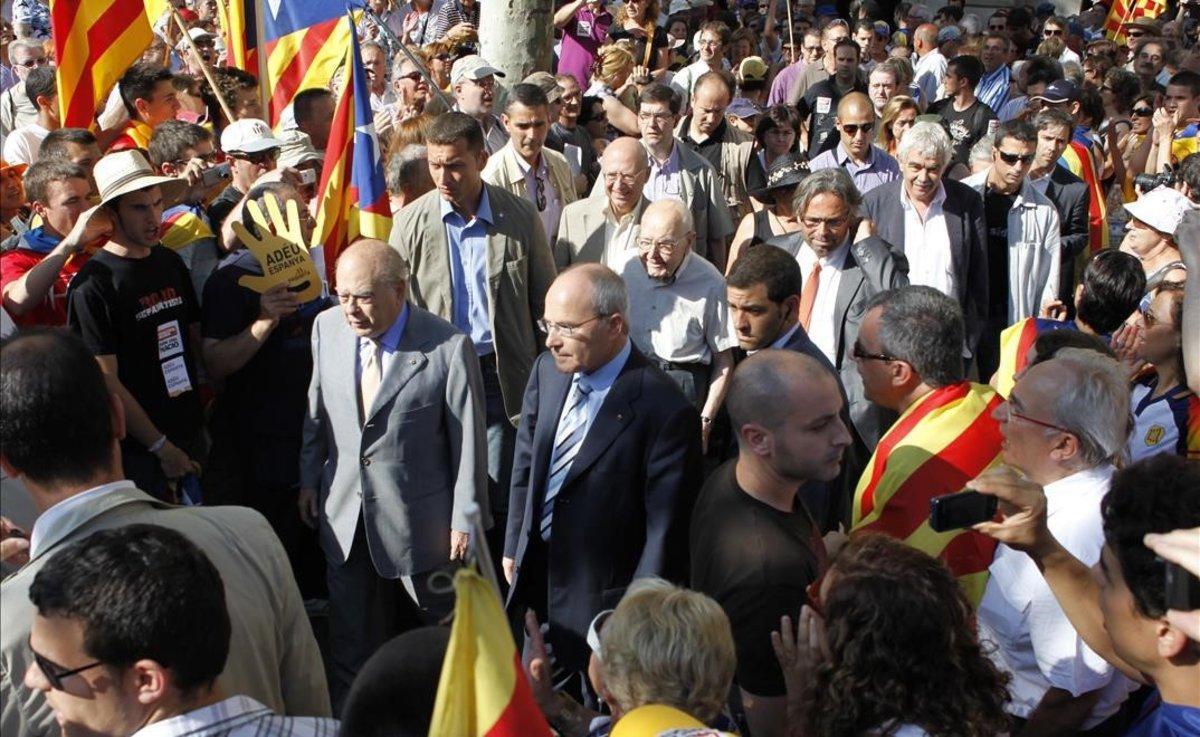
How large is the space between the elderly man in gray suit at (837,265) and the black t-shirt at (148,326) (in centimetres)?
256

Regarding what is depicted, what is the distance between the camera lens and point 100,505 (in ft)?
9.38

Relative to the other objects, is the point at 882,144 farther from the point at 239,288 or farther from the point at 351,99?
the point at 239,288

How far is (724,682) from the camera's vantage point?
2.65 metres

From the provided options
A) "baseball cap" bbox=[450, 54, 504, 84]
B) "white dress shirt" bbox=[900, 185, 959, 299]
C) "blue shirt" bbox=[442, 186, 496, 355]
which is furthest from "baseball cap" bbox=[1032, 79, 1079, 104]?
"blue shirt" bbox=[442, 186, 496, 355]

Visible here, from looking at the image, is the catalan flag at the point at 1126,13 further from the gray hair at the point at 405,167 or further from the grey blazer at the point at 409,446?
the grey blazer at the point at 409,446

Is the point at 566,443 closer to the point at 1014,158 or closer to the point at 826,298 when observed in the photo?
the point at 826,298

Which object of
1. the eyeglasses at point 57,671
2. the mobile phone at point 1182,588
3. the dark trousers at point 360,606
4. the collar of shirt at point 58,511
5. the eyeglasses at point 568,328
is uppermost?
the collar of shirt at point 58,511

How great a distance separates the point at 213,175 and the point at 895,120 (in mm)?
4887

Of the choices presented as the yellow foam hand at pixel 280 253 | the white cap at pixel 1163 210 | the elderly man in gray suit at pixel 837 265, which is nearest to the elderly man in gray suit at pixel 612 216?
the elderly man in gray suit at pixel 837 265

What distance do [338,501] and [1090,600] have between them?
2.81 m

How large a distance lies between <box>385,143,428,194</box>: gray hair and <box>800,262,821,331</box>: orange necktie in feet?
6.27

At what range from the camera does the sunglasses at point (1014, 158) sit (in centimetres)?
722

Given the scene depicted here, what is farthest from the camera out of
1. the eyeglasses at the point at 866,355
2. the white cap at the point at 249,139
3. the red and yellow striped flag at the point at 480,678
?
the white cap at the point at 249,139

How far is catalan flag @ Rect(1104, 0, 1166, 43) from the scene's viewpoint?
16250mm
